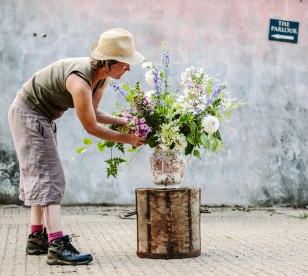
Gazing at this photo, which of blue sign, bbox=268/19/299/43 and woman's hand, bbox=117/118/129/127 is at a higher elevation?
blue sign, bbox=268/19/299/43

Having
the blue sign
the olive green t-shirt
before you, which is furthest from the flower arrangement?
the blue sign

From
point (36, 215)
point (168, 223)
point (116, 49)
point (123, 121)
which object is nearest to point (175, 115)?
point (123, 121)

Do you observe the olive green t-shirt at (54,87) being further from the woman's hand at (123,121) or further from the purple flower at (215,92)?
the purple flower at (215,92)

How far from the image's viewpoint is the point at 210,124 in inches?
199

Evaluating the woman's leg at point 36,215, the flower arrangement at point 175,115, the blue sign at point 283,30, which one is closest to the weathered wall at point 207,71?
the blue sign at point 283,30

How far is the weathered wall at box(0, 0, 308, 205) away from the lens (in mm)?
8789

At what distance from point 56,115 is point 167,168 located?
929mm

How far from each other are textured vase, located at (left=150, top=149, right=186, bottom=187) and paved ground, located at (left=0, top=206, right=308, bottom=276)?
60 cm

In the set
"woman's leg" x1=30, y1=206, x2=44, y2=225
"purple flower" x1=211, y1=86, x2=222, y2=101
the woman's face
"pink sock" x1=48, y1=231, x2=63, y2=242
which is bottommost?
"pink sock" x1=48, y1=231, x2=63, y2=242

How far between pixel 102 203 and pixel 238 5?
3.24 meters

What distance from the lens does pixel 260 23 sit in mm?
9312

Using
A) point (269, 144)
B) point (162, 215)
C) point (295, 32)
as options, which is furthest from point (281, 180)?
point (162, 215)

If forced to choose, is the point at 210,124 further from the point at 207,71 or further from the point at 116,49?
the point at 207,71

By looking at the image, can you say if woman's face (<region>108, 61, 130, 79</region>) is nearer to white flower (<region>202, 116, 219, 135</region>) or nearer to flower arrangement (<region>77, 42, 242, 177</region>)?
flower arrangement (<region>77, 42, 242, 177</region>)
